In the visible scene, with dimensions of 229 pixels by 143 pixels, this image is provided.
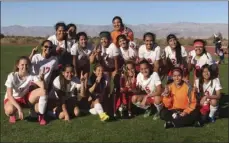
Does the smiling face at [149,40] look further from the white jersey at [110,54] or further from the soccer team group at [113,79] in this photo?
the white jersey at [110,54]

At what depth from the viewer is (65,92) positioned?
20.7 feet

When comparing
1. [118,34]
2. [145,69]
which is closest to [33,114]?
[145,69]

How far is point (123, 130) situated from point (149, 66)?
4.29 feet

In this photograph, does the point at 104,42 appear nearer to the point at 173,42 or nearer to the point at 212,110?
the point at 173,42

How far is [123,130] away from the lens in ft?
18.3

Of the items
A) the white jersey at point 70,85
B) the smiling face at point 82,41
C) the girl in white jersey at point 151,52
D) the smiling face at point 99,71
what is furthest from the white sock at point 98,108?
the girl in white jersey at point 151,52

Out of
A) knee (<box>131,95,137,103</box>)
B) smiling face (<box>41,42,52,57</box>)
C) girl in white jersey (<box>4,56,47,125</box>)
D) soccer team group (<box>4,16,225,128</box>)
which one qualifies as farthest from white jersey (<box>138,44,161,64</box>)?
girl in white jersey (<box>4,56,47,125</box>)

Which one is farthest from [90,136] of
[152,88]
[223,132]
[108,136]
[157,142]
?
[223,132]

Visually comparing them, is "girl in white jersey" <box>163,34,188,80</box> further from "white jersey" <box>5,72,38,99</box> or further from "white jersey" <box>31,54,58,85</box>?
"white jersey" <box>5,72,38,99</box>

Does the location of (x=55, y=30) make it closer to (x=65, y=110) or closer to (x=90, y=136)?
(x=65, y=110)

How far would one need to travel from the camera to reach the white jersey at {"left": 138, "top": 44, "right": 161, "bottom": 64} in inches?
269

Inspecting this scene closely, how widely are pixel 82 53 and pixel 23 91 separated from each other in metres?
1.32

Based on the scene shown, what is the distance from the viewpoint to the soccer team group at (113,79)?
6.01m

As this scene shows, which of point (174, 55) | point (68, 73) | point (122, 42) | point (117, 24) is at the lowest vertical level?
point (68, 73)
